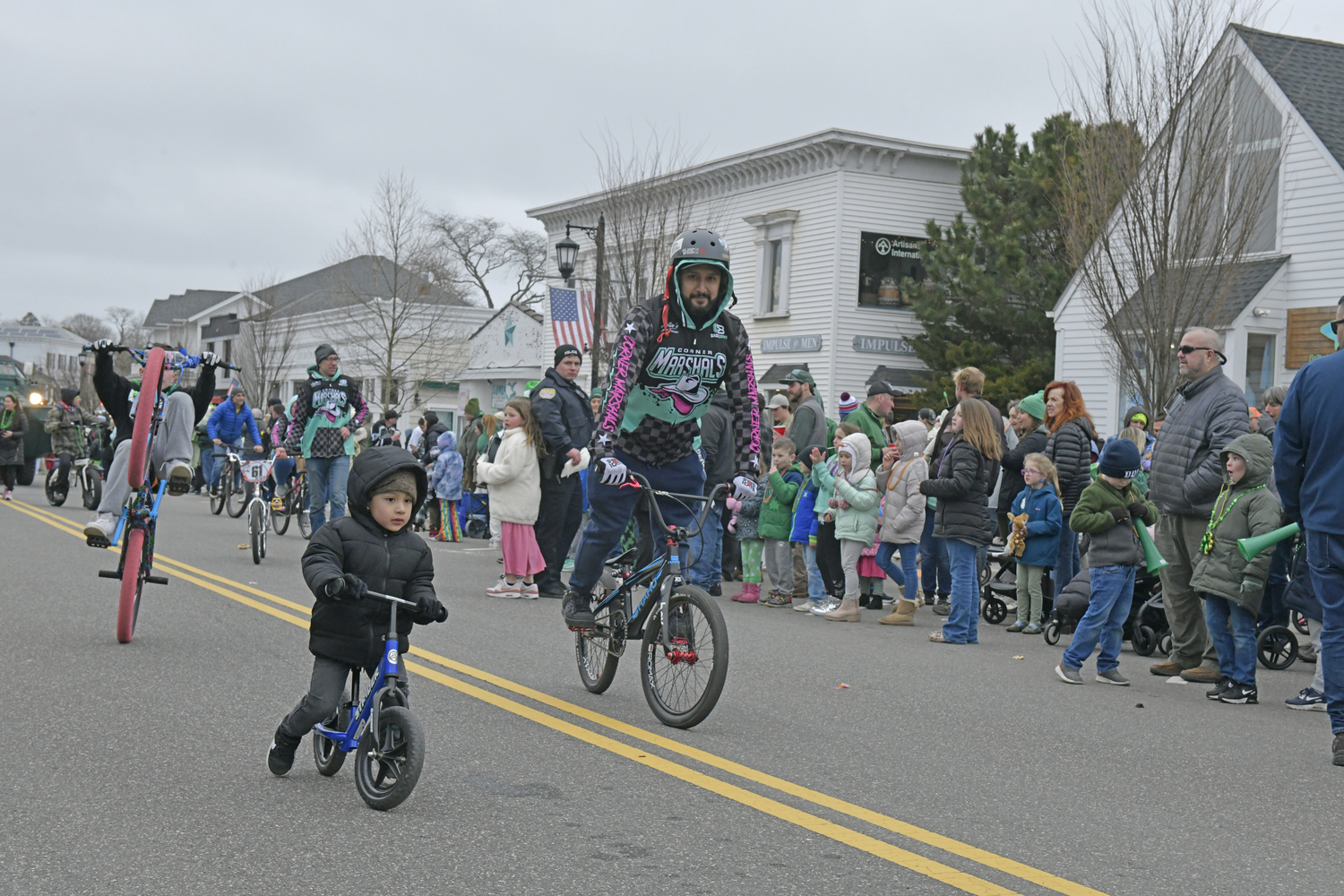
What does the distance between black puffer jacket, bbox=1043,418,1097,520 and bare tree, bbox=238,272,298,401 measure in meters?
56.7

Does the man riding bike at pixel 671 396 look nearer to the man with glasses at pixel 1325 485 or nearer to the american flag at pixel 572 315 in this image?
the man with glasses at pixel 1325 485

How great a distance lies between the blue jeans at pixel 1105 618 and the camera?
356 inches

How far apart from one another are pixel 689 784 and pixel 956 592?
5642 mm

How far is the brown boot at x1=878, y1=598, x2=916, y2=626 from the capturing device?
39.5 feet

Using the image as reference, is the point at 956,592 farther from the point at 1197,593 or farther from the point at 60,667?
the point at 60,667

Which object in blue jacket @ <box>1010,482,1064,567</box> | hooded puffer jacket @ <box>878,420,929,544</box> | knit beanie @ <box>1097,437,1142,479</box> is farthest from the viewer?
A: hooded puffer jacket @ <box>878,420,929,544</box>

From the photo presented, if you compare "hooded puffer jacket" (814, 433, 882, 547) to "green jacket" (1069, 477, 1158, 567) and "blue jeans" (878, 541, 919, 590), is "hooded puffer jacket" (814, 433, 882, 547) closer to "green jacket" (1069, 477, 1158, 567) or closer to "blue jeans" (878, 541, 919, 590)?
"blue jeans" (878, 541, 919, 590)

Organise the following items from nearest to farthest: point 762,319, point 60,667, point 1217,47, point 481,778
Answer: point 481,778 → point 60,667 → point 1217,47 → point 762,319

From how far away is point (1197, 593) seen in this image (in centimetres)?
920

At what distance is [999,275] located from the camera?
3197 cm

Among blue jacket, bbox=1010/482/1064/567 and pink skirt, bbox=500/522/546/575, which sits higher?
blue jacket, bbox=1010/482/1064/567

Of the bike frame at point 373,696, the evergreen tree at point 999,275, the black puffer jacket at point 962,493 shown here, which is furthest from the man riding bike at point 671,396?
the evergreen tree at point 999,275

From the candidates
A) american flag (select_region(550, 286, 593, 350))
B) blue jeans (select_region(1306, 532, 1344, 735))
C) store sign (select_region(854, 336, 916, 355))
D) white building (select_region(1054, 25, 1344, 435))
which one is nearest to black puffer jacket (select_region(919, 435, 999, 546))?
blue jeans (select_region(1306, 532, 1344, 735))

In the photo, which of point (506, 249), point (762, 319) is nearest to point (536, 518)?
point (762, 319)
